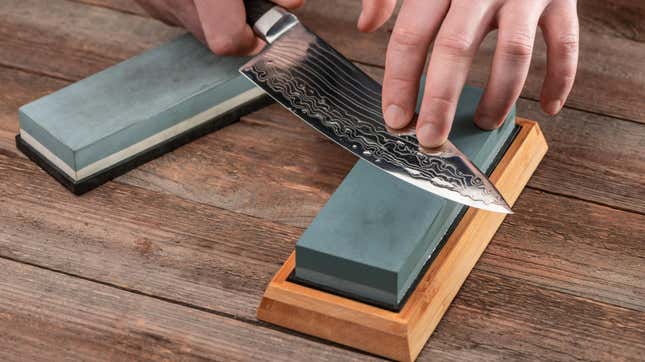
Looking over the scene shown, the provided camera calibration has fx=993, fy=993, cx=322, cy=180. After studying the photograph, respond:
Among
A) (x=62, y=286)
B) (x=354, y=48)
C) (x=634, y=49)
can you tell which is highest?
(x=634, y=49)

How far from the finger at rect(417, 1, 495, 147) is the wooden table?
15cm

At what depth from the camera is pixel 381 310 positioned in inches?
30.0

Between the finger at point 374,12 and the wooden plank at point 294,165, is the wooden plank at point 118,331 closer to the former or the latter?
the wooden plank at point 294,165

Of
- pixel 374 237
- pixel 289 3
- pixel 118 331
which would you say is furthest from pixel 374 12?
pixel 118 331

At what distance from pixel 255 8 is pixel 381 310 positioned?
13.0 inches

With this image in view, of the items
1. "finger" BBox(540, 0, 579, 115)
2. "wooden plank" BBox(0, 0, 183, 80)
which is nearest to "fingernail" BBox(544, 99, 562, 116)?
"finger" BBox(540, 0, 579, 115)

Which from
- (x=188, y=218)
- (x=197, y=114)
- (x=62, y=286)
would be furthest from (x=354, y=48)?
(x=62, y=286)

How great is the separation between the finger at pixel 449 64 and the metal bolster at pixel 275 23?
0.19 meters

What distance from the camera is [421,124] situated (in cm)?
76

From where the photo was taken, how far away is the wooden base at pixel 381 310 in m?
0.76

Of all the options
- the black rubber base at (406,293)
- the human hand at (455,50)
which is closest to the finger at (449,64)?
the human hand at (455,50)

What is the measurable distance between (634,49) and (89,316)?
69 cm

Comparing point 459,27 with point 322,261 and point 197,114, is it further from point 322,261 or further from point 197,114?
point 197,114

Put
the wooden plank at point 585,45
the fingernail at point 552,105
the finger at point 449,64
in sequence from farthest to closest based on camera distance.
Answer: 1. the wooden plank at point 585,45
2. the fingernail at point 552,105
3. the finger at point 449,64
